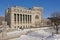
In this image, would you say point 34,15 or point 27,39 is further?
point 34,15

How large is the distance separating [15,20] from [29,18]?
24.9 feet

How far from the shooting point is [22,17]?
58125 millimetres

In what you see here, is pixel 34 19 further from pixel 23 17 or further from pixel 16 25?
pixel 16 25

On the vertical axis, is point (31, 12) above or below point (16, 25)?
above

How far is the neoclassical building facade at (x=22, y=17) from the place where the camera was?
2205 inches

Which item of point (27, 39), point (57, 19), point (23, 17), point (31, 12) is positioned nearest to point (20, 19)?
point (23, 17)

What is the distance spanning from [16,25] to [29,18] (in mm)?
8085

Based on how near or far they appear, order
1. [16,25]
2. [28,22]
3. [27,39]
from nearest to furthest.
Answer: [27,39]
[16,25]
[28,22]

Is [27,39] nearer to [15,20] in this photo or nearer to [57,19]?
[15,20]

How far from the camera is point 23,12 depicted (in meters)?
58.7

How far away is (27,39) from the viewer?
22.0 m

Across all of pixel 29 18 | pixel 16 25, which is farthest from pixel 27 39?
pixel 29 18

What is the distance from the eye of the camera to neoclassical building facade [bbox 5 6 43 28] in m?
56.0

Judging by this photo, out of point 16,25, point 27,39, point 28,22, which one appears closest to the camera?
point 27,39
